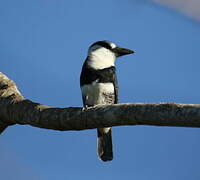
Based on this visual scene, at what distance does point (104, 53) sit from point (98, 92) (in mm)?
649

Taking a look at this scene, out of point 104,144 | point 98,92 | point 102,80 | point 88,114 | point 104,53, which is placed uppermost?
point 104,53

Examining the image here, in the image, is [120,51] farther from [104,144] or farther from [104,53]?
[104,144]

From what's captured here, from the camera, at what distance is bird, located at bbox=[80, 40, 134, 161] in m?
4.91

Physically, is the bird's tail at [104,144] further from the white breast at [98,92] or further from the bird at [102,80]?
the white breast at [98,92]

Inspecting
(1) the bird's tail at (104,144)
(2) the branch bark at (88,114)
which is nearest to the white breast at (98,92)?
(1) the bird's tail at (104,144)

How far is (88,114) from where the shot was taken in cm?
353

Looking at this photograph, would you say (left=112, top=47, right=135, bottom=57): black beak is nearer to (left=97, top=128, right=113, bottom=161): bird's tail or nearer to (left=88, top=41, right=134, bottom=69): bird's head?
(left=88, top=41, right=134, bottom=69): bird's head

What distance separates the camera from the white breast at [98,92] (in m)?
4.88

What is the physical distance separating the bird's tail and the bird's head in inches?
30.3

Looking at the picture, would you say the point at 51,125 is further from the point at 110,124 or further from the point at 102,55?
the point at 102,55

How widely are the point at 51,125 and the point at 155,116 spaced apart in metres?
0.93

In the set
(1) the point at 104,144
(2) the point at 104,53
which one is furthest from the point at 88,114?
(2) the point at 104,53

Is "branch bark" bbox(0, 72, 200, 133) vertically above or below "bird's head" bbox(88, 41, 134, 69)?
below

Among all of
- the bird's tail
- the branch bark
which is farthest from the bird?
the branch bark
